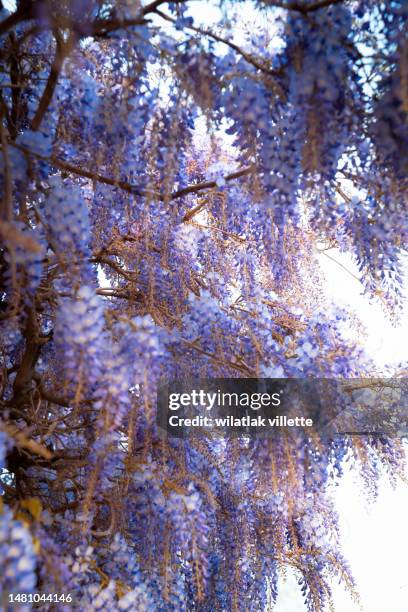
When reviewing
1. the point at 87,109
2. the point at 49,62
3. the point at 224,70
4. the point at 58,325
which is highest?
the point at 49,62

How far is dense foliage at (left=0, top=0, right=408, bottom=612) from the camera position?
1.85 metres

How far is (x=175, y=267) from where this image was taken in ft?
10.6

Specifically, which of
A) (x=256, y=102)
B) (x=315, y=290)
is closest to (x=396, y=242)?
(x=256, y=102)

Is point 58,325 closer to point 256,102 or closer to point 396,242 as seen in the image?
point 256,102

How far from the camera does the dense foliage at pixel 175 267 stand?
1853 mm

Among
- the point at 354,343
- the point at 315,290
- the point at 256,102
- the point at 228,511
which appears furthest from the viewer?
the point at 315,290

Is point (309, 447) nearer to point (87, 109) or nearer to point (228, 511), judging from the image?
point (228, 511)

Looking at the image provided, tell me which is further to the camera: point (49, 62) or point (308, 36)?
point (49, 62)

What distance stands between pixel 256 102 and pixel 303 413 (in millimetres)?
1136

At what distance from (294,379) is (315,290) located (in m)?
1.75

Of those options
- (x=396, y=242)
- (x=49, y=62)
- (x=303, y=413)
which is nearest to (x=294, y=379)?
(x=303, y=413)

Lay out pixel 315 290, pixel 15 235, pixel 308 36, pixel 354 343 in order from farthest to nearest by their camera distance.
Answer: pixel 315 290
pixel 354 343
pixel 308 36
pixel 15 235

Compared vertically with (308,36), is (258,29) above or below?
above

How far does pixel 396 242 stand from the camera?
2514 mm
